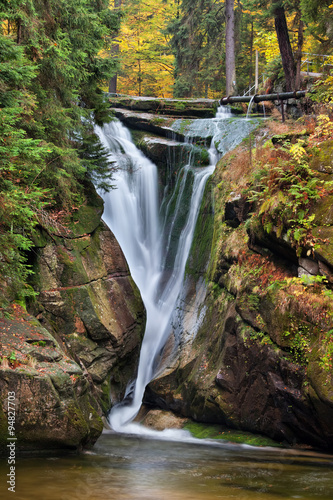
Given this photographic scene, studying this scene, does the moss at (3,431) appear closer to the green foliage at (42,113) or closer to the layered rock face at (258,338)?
the green foliage at (42,113)

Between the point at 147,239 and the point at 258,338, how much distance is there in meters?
7.34

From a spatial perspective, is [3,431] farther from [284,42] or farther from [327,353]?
[284,42]

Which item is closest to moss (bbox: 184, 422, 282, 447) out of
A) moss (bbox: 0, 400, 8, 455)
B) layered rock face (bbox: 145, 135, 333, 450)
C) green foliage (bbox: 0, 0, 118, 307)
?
layered rock face (bbox: 145, 135, 333, 450)

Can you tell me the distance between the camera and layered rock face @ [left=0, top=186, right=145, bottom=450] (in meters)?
7.23

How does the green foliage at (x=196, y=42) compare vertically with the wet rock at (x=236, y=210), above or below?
above

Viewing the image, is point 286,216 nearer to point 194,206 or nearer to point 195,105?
point 194,206

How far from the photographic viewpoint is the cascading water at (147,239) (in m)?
13.0

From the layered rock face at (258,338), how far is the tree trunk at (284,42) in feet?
25.3

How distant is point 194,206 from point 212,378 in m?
6.55

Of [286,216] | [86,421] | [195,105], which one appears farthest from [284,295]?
[195,105]

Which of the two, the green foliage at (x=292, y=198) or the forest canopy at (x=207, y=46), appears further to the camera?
the forest canopy at (x=207, y=46)

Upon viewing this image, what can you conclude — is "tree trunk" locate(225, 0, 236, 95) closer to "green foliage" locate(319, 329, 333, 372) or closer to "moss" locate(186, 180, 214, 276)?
"moss" locate(186, 180, 214, 276)

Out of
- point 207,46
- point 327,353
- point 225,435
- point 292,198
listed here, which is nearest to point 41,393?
point 225,435

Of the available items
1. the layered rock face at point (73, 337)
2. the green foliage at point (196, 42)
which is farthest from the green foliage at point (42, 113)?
the green foliage at point (196, 42)
